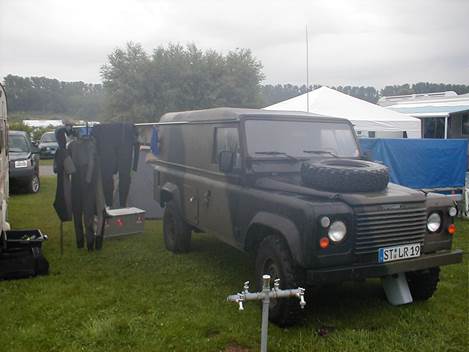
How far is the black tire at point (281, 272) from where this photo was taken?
409 centimetres

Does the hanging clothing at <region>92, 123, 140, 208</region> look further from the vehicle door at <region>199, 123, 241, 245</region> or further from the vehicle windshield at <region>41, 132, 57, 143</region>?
the vehicle windshield at <region>41, 132, 57, 143</region>

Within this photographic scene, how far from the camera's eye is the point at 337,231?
3.93m

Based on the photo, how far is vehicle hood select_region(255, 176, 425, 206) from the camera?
4.05 meters

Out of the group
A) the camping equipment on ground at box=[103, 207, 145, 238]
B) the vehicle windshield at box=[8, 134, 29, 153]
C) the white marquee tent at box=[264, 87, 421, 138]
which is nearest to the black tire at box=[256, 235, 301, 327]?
the camping equipment on ground at box=[103, 207, 145, 238]

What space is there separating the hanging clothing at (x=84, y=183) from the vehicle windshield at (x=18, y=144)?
23.9ft

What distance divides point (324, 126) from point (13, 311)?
3.99 m

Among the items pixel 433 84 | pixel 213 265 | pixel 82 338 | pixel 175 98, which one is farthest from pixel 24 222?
pixel 433 84

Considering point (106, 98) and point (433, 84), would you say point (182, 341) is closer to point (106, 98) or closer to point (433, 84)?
point (106, 98)

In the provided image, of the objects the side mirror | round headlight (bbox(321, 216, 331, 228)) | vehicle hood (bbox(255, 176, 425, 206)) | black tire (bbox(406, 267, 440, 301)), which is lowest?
black tire (bbox(406, 267, 440, 301))

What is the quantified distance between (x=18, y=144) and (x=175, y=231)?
8.49 metres

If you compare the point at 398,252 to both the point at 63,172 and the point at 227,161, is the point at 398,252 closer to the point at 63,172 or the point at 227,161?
the point at 227,161

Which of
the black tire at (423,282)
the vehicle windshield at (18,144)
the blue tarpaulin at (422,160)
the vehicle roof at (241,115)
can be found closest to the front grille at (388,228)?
the black tire at (423,282)

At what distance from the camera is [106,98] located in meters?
33.6

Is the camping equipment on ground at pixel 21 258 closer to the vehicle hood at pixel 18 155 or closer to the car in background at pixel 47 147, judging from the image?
the vehicle hood at pixel 18 155
